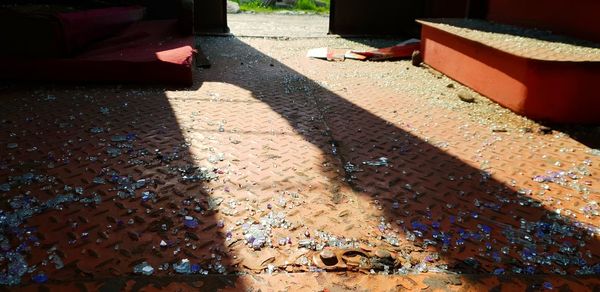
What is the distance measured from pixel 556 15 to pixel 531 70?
77.9 inches

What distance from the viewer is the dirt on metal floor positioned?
2.04 metres

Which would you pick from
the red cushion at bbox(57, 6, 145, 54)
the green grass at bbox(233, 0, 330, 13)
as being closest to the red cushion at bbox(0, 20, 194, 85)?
the red cushion at bbox(57, 6, 145, 54)

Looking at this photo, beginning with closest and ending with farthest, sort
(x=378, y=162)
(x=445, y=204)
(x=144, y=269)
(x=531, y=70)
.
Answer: (x=144, y=269) → (x=445, y=204) → (x=378, y=162) → (x=531, y=70)

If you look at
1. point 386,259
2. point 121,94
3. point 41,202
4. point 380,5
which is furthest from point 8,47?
point 380,5

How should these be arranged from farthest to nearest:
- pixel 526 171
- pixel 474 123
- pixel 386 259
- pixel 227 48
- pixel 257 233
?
pixel 227 48
pixel 474 123
pixel 526 171
pixel 257 233
pixel 386 259

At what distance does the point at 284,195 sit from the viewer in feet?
8.97

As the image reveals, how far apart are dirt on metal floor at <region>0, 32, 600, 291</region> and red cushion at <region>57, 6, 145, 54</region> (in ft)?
2.63

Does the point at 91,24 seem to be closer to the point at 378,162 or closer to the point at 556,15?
the point at 378,162

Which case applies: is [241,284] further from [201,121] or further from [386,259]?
[201,121]

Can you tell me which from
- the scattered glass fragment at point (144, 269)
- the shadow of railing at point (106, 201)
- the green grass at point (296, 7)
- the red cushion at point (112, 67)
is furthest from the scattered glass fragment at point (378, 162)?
the green grass at point (296, 7)

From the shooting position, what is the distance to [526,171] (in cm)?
321

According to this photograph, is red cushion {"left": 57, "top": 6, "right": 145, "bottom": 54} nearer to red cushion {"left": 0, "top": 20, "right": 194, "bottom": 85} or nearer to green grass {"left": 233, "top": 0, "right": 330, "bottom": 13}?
red cushion {"left": 0, "top": 20, "right": 194, "bottom": 85}

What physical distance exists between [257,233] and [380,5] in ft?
29.3

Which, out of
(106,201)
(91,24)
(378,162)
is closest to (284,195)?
(378,162)
